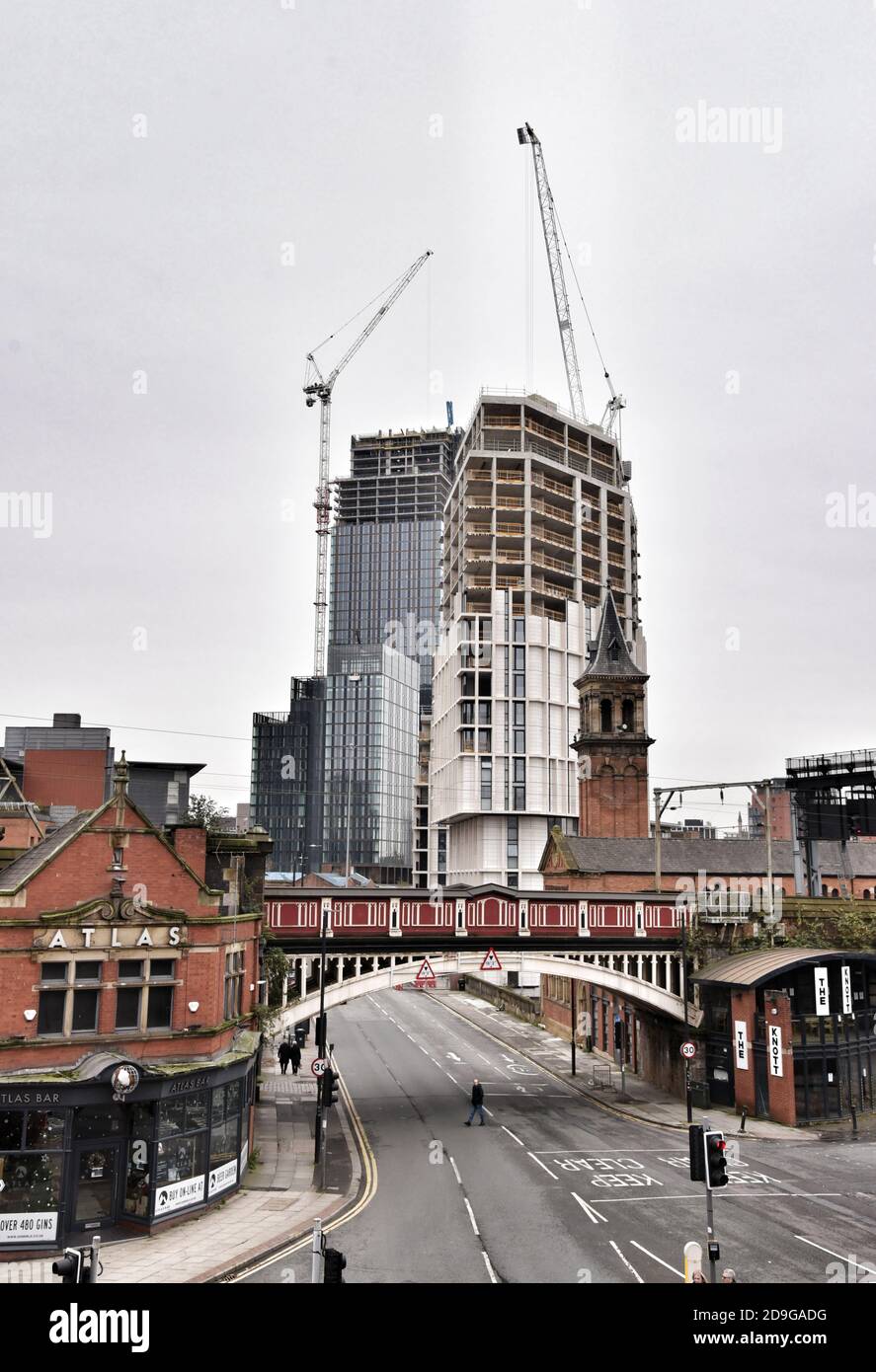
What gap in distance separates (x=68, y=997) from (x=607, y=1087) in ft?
103

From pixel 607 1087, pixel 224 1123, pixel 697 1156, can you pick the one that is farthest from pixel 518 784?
pixel 697 1156

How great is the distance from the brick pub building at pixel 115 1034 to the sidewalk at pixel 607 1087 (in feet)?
65.4

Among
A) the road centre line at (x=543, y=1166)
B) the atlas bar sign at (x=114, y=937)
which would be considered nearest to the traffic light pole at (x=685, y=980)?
the road centre line at (x=543, y=1166)

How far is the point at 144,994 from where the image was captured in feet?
86.8

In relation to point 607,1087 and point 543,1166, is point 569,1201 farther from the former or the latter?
point 607,1087

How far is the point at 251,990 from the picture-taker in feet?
107

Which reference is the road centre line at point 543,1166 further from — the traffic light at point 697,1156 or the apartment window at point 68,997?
the apartment window at point 68,997

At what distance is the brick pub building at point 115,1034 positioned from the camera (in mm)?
23391

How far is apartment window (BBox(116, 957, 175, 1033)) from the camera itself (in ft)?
86.1

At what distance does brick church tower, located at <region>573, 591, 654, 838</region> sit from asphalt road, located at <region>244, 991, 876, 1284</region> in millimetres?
37932

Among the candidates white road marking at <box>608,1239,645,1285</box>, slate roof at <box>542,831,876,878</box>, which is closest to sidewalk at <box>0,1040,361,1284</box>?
white road marking at <box>608,1239,645,1285</box>
